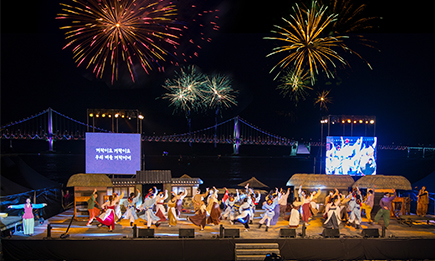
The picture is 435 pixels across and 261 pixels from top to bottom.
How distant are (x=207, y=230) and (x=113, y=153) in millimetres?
6868

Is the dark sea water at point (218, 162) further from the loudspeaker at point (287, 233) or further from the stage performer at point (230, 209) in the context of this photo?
the loudspeaker at point (287, 233)

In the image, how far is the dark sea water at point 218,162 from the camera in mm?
58188

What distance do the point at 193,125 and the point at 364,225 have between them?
245 ft

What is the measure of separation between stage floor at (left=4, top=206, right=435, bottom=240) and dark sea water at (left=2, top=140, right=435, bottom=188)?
95.2 feet

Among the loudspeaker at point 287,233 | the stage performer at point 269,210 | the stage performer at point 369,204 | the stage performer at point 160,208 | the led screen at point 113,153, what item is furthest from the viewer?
the led screen at point 113,153

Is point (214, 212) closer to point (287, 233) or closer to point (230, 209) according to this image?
point (230, 209)

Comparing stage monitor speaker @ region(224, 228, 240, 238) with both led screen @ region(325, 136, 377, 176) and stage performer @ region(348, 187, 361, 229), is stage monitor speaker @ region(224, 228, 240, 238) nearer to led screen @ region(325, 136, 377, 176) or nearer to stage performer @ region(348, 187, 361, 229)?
stage performer @ region(348, 187, 361, 229)

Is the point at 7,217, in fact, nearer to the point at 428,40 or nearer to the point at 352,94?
the point at 428,40

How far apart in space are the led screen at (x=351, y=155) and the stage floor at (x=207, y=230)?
18.6 feet

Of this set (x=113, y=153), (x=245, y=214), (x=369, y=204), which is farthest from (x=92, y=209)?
(x=369, y=204)

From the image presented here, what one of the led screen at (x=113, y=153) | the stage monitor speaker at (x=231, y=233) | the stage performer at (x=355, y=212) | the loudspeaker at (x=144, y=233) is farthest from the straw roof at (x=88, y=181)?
the stage performer at (x=355, y=212)

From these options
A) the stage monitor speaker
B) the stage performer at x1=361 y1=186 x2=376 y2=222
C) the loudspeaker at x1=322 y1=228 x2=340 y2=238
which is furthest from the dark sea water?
the stage monitor speaker

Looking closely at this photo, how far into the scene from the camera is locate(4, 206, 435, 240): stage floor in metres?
10.9

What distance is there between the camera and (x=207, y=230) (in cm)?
1159
